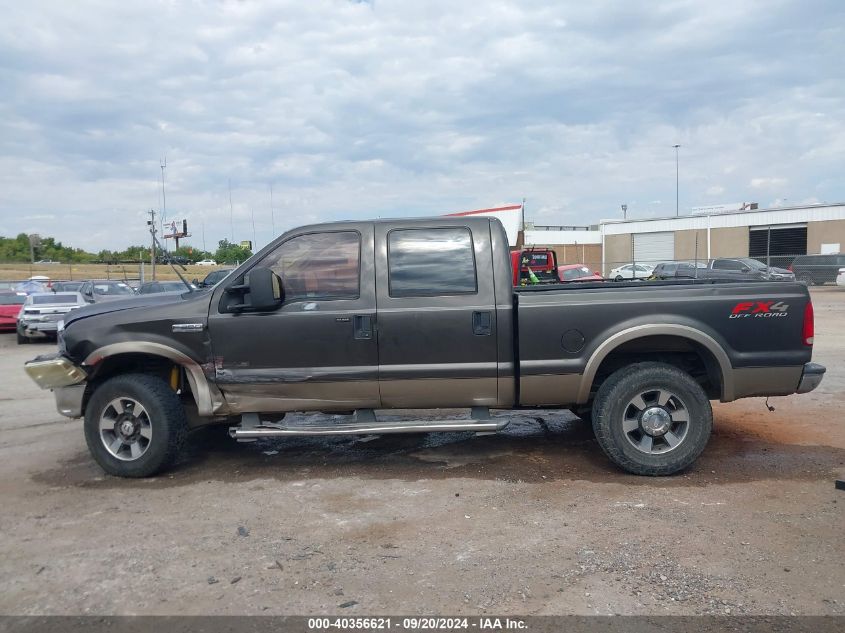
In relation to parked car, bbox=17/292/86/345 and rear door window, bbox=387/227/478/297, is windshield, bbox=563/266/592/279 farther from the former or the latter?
rear door window, bbox=387/227/478/297

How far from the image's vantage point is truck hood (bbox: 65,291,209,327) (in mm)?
5270

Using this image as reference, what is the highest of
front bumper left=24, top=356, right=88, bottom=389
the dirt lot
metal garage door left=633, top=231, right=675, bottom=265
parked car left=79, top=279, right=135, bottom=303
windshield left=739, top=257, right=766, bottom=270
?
metal garage door left=633, top=231, right=675, bottom=265

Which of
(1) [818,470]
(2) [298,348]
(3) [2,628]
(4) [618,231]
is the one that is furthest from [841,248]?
(3) [2,628]

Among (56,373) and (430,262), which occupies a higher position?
(430,262)

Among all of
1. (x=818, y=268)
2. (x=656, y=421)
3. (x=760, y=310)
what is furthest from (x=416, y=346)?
(x=818, y=268)

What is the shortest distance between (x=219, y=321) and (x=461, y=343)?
6.10ft

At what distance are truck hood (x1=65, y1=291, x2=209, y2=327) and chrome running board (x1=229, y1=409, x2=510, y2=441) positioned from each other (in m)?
1.06

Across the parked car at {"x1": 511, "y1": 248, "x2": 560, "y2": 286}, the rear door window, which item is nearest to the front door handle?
the rear door window

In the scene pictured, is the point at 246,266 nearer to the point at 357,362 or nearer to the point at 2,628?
the point at 357,362

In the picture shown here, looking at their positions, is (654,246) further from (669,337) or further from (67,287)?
(669,337)

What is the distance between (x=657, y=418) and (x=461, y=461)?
1.62 metres

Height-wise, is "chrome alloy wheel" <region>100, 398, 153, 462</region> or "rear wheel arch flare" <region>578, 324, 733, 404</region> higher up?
"rear wheel arch flare" <region>578, 324, 733, 404</region>

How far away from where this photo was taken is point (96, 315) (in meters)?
5.25

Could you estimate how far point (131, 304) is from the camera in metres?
5.36
